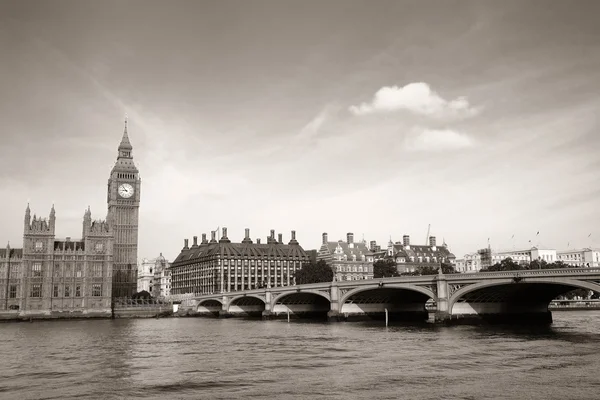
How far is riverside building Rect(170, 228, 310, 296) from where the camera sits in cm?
18062

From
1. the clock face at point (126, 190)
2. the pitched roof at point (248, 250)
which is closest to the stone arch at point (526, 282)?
the pitched roof at point (248, 250)

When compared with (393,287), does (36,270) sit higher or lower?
higher

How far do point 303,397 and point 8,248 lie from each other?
121588mm

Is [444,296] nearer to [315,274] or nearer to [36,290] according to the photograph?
[315,274]

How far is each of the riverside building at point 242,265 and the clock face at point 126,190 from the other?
31582 millimetres

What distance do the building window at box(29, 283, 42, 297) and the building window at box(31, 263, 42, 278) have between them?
2006 millimetres

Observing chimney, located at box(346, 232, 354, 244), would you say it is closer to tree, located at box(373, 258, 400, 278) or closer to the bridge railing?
tree, located at box(373, 258, 400, 278)

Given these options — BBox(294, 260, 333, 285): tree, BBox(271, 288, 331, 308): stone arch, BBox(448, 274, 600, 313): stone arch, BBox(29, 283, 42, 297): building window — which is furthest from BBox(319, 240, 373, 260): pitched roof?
BBox(448, 274, 600, 313): stone arch

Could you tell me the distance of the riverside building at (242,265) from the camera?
180625mm

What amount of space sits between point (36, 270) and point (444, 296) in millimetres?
86597

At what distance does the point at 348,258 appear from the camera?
7343 inches

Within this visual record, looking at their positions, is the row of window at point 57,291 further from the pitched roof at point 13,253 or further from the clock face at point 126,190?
the clock face at point 126,190

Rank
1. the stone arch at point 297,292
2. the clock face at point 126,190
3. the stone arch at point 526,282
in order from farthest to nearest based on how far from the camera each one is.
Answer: the clock face at point 126,190, the stone arch at point 297,292, the stone arch at point 526,282

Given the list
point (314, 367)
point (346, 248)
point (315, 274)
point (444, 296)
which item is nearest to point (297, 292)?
point (444, 296)
